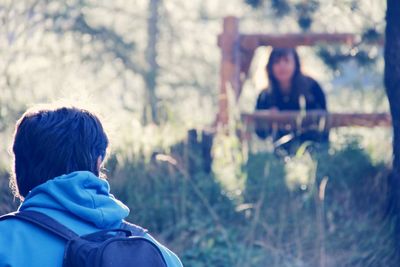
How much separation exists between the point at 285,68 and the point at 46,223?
243 inches

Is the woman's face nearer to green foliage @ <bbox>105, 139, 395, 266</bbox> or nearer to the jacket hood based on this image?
green foliage @ <bbox>105, 139, 395, 266</bbox>

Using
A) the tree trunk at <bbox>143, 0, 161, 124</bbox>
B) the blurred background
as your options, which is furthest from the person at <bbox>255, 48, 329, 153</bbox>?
the tree trunk at <bbox>143, 0, 161, 124</bbox>

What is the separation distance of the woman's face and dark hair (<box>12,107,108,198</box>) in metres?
5.92

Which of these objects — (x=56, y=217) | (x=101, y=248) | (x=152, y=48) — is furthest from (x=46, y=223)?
(x=152, y=48)

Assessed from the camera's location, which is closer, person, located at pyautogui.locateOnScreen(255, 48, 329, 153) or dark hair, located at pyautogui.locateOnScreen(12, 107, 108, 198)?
dark hair, located at pyautogui.locateOnScreen(12, 107, 108, 198)

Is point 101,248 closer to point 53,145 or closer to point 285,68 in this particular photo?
point 53,145

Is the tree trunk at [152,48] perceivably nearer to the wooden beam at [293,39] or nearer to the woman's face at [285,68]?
the wooden beam at [293,39]

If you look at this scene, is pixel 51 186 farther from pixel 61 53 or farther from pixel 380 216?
pixel 61 53

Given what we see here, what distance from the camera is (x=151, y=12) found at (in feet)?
49.9

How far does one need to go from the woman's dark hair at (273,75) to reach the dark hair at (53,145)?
19.6 ft

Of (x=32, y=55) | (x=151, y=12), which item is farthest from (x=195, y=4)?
(x=32, y=55)

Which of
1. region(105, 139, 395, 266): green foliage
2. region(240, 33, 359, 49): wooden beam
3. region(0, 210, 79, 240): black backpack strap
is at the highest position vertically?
region(240, 33, 359, 49): wooden beam

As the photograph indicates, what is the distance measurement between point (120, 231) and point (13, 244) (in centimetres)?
31

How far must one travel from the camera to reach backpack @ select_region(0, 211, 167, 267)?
2531 millimetres
